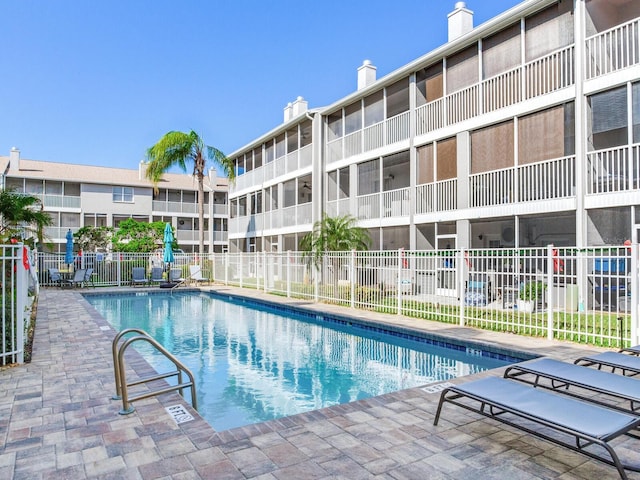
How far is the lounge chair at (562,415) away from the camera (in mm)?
2764

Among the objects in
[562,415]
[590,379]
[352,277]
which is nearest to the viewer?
[562,415]

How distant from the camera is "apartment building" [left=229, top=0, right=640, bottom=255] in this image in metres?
11.1

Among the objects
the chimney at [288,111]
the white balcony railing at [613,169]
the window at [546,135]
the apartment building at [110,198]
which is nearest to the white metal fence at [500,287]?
the white balcony railing at [613,169]

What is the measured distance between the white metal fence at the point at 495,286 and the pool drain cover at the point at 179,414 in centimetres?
615

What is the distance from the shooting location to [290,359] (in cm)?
829

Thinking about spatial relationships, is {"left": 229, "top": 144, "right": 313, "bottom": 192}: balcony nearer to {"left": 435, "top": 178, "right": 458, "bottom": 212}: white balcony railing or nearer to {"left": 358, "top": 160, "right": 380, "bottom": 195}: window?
{"left": 358, "top": 160, "right": 380, "bottom": 195}: window

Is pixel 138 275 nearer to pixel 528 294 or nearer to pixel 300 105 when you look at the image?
pixel 300 105

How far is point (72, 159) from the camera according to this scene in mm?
37750

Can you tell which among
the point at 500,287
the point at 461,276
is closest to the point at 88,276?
the point at 461,276

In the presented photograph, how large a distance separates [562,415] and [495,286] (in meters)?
6.27

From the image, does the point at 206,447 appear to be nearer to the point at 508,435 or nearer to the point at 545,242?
the point at 508,435

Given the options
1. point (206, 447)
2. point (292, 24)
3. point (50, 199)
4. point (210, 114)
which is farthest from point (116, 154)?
point (206, 447)

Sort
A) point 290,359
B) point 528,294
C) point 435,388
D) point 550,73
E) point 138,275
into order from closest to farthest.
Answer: point 435,388 < point 290,359 < point 528,294 < point 550,73 < point 138,275

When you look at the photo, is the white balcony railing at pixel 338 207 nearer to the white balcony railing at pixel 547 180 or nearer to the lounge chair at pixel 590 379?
the white balcony railing at pixel 547 180
